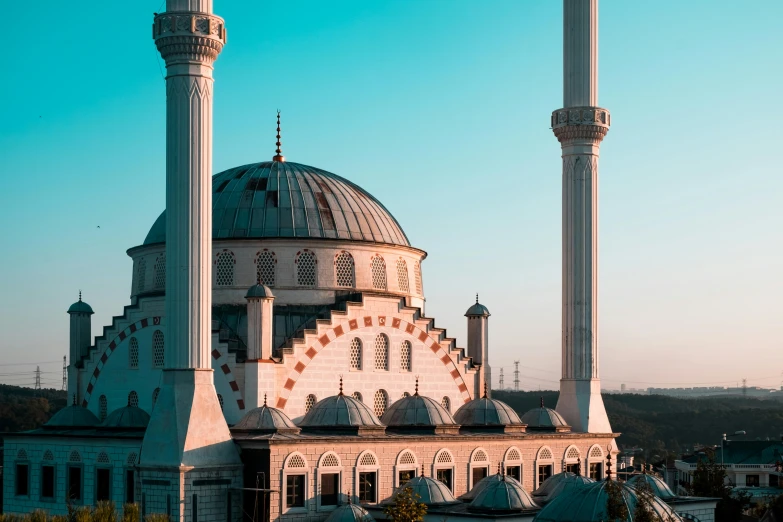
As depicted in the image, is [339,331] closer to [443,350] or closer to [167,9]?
[443,350]

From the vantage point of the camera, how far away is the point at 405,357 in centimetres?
4219

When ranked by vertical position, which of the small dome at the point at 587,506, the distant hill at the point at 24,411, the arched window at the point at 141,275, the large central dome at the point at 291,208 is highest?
the large central dome at the point at 291,208

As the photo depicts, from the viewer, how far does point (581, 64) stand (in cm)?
4575

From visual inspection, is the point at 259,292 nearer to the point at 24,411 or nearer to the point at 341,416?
the point at 341,416

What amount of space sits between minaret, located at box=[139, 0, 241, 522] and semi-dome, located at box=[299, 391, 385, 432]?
3434 mm

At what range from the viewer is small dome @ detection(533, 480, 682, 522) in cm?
2880

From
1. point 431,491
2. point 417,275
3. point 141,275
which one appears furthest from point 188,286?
point 417,275

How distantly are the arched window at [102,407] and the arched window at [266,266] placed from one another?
6.42m

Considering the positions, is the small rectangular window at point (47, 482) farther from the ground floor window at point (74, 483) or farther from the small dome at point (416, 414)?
the small dome at point (416, 414)

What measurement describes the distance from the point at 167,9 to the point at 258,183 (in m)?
8.89

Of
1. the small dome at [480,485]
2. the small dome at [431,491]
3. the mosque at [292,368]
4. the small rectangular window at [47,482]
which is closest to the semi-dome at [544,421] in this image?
the mosque at [292,368]

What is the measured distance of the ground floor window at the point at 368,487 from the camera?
36000mm

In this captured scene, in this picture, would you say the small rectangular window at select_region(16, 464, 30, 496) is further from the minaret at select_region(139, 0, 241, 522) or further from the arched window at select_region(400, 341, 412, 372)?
the arched window at select_region(400, 341, 412, 372)

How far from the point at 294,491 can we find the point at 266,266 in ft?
29.8
